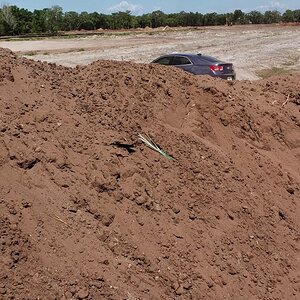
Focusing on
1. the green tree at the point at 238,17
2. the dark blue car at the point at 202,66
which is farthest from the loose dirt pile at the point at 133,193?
the green tree at the point at 238,17

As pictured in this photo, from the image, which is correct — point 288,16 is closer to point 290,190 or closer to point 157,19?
point 157,19

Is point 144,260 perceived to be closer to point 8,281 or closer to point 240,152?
point 8,281

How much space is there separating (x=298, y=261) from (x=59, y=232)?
3.39 metres

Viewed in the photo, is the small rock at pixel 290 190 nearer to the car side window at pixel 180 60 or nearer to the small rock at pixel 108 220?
the small rock at pixel 108 220

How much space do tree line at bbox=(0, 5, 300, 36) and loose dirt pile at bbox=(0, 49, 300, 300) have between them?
208 ft

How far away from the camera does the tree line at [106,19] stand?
229 ft

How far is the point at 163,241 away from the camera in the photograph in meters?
5.52

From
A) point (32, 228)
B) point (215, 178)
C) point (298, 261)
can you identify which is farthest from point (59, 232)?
point (298, 261)

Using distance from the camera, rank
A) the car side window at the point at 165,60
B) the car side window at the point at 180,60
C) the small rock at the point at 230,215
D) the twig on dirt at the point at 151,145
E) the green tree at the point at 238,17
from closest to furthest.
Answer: the small rock at the point at 230,215, the twig on dirt at the point at 151,145, the car side window at the point at 180,60, the car side window at the point at 165,60, the green tree at the point at 238,17

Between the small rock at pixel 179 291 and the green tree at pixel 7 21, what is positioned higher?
the small rock at pixel 179 291

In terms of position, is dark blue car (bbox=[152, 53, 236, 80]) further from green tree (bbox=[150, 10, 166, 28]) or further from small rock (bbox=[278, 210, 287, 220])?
green tree (bbox=[150, 10, 166, 28])

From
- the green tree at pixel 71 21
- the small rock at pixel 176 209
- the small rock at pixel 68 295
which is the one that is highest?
the small rock at pixel 68 295

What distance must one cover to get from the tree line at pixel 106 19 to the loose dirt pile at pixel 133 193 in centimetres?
6334

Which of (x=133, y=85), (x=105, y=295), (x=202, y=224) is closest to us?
(x=105, y=295)
